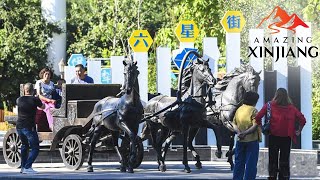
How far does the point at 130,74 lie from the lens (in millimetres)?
21984

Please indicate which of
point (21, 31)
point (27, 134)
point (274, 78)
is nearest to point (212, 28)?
point (21, 31)

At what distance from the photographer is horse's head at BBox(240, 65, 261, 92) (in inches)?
890

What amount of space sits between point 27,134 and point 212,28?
2159cm

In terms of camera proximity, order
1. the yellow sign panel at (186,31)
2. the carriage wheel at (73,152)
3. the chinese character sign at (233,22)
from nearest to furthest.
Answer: the carriage wheel at (73,152) → the chinese character sign at (233,22) → the yellow sign panel at (186,31)

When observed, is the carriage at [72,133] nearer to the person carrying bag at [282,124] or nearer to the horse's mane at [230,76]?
the horse's mane at [230,76]

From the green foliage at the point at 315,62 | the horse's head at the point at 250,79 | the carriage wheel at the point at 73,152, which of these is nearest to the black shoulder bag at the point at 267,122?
the horse's head at the point at 250,79

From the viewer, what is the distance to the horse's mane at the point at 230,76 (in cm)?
2298

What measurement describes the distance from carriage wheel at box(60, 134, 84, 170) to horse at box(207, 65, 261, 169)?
2.68 meters

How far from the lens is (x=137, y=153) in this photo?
2298 cm

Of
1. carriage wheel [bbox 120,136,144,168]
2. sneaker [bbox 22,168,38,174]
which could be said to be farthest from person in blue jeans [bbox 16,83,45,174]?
carriage wheel [bbox 120,136,144,168]

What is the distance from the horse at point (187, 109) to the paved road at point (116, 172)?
21.0 inches

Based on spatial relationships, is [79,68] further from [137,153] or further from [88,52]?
[88,52]

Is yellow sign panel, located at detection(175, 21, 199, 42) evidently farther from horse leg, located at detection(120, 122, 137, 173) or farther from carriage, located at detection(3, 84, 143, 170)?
horse leg, located at detection(120, 122, 137, 173)

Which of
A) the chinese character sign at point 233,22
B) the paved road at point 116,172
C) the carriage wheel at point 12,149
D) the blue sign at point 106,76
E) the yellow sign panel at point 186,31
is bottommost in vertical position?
the paved road at point 116,172
